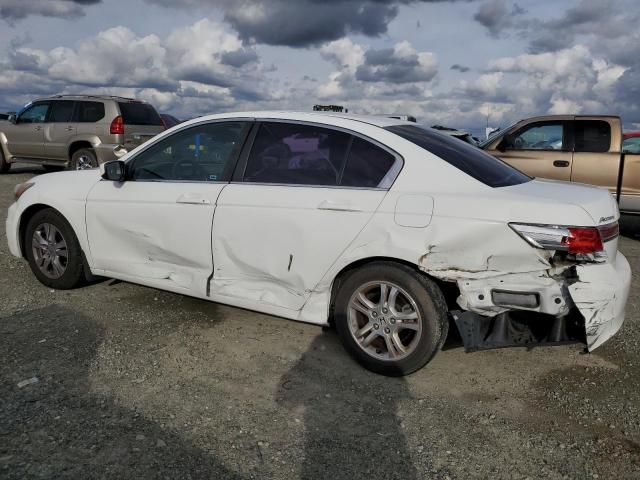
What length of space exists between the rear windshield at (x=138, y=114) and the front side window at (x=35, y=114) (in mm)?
2185

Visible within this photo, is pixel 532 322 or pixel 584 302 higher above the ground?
pixel 584 302

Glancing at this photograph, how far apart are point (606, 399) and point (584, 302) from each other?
0.72 m

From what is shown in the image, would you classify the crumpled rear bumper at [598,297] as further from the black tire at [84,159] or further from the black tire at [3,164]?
the black tire at [3,164]

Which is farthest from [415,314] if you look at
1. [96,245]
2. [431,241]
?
[96,245]

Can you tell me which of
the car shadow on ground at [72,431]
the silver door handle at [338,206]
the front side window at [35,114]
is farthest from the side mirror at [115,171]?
the front side window at [35,114]

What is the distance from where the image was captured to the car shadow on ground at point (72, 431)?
2570mm

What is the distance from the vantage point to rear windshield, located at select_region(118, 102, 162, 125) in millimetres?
11508

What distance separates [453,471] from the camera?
105 inches

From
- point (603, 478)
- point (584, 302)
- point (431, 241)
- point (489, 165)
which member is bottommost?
point (603, 478)

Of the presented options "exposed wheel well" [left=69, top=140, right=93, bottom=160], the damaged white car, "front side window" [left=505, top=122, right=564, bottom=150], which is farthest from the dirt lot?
"exposed wheel well" [left=69, top=140, right=93, bottom=160]

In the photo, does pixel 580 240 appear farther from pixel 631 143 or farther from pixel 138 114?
pixel 138 114

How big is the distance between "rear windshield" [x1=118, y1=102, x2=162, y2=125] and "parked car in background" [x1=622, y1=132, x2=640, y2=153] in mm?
8974

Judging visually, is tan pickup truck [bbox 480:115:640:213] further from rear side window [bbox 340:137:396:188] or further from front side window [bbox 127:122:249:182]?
front side window [bbox 127:122:249:182]

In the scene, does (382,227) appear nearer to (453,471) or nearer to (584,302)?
(584,302)
